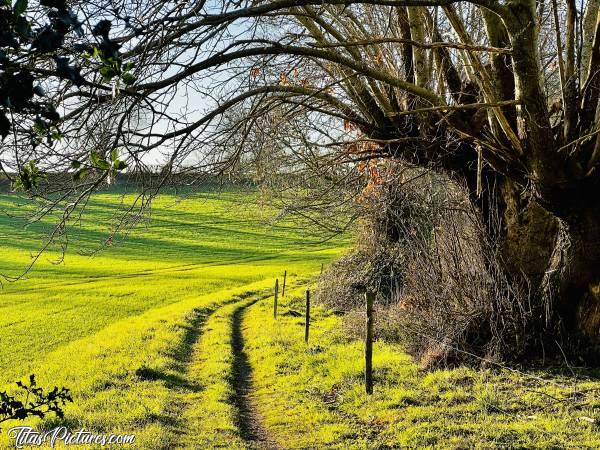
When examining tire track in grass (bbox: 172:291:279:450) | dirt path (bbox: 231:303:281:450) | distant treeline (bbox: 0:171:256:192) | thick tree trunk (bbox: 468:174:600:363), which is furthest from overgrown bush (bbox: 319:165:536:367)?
distant treeline (bbox: 0:171:256:192)

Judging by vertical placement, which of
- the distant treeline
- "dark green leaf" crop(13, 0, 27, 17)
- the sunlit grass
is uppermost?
"dark green leaf" crop(13, 0, 27, 17)

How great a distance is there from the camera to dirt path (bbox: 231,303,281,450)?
7513 mm

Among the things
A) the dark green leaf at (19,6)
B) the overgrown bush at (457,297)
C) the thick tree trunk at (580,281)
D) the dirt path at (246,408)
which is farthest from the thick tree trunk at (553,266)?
the dark green leaf at (19,6)

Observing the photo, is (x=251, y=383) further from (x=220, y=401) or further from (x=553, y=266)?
(x=553, y=266)

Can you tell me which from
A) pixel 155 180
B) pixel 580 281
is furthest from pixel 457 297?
pixel 155 180

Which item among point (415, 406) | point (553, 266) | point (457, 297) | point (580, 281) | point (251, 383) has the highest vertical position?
point (553, 266)

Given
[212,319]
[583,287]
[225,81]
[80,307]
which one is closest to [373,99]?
[225,81]

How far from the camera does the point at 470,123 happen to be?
9.09 metres

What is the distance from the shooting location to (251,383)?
10609mm

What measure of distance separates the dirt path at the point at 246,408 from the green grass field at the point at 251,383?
1.3 inches

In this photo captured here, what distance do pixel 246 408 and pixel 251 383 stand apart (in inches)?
63.4

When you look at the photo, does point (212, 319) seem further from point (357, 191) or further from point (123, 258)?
point (123, 258)

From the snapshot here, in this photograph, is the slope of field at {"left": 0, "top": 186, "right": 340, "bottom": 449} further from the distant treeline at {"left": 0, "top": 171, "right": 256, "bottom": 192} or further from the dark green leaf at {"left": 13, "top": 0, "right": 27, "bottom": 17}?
the dark green leaf at {"left": 13, "top": 0, "right": 27, "bottom": 17}

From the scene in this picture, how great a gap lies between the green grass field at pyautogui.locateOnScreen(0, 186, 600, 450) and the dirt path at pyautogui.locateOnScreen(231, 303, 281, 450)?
0.03 meters
